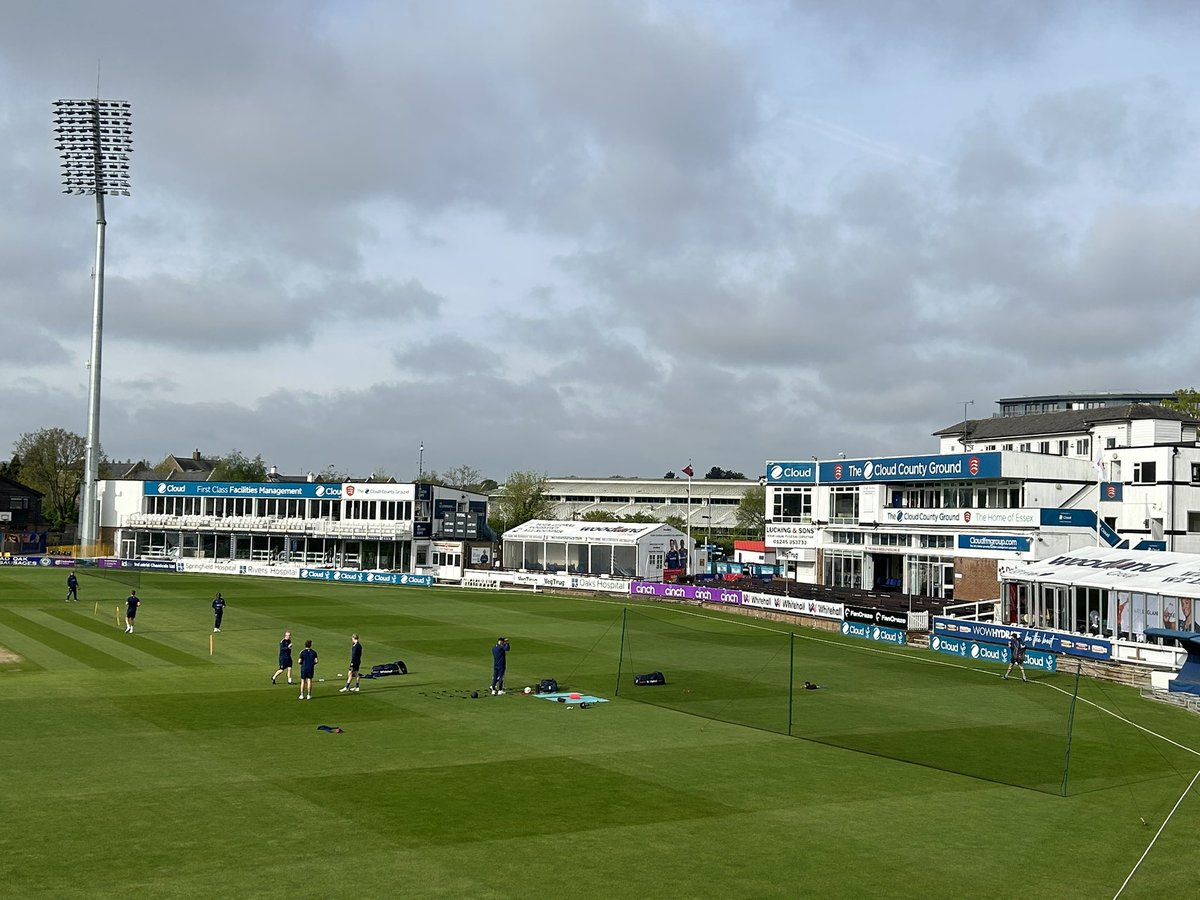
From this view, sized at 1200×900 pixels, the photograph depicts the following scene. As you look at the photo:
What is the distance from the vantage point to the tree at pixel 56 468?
499 feet

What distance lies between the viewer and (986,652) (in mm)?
47000

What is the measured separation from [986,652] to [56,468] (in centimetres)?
14067

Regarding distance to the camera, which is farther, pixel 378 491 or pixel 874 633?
pixel 378 491

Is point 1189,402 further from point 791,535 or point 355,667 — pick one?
point 355,667

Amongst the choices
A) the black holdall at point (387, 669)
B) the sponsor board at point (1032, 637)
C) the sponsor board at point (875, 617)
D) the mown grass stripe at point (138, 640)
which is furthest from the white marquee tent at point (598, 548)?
the black holdall at point (387, 669)

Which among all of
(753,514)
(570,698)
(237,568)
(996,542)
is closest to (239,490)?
(237,568)

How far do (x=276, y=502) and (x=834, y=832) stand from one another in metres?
93.8

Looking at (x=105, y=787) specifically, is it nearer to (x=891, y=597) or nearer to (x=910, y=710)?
(x=910, y=710)

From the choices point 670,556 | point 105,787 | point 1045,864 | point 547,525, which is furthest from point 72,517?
point 1045,864

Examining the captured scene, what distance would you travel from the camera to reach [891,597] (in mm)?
70812

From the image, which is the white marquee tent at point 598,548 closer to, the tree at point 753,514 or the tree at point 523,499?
the tree at point 523,499

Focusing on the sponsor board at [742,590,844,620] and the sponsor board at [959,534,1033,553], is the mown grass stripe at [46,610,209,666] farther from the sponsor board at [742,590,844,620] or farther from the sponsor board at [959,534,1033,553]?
the sponsor board at [959,534,1033,553]

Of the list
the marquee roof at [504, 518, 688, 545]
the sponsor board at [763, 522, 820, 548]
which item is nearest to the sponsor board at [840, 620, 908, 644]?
the sponsor board at [763, 522, 820, 548]

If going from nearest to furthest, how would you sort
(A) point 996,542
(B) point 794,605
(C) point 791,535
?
(B) point 794,605 < (A) point 996,542 < (C) point 791,535
